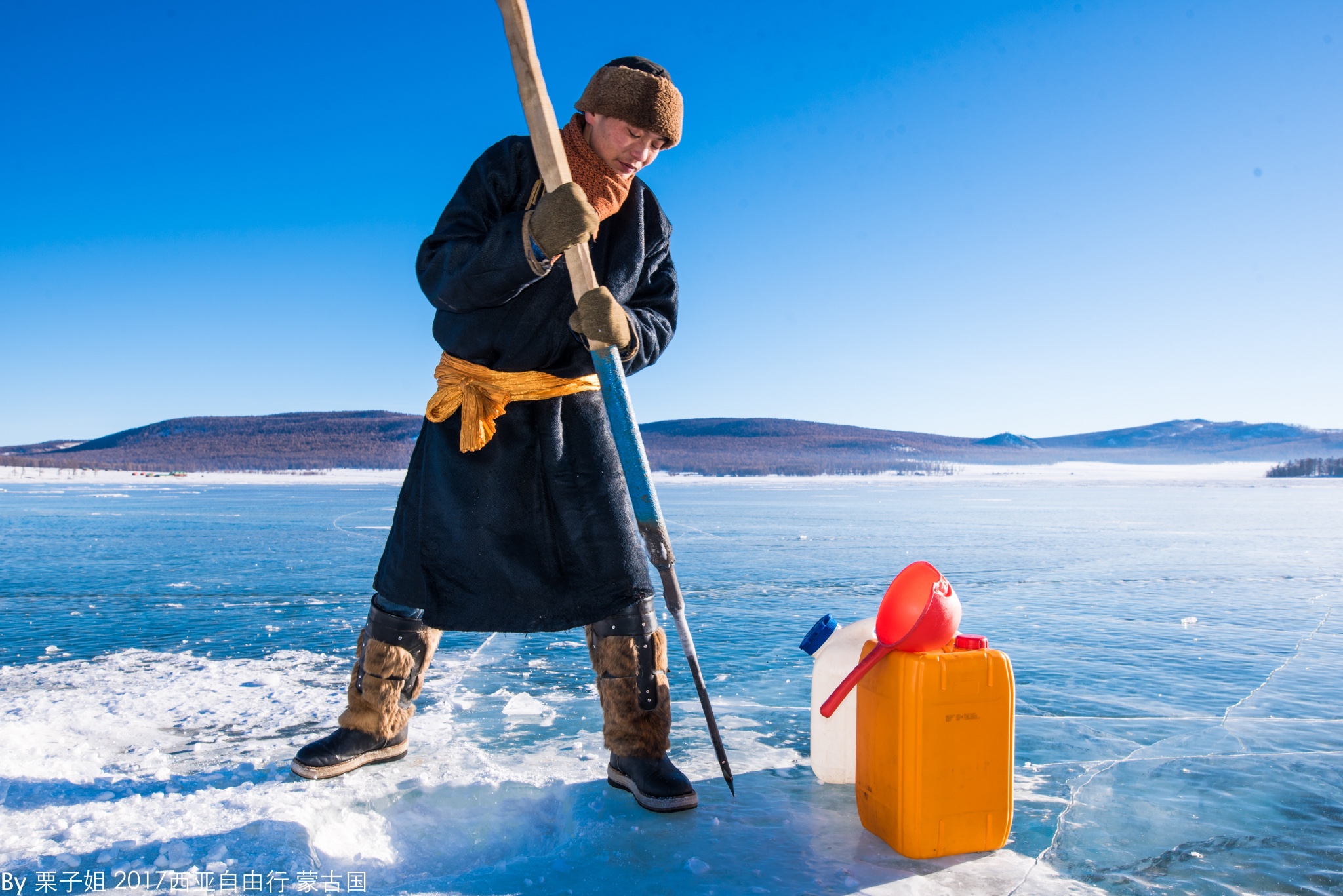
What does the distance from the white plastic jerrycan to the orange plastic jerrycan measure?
0.92ft

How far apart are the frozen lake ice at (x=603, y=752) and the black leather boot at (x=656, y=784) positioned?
3 cm

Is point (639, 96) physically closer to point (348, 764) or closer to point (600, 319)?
point (600, 319)

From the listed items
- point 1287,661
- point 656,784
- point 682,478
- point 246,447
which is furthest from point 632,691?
point 246,447

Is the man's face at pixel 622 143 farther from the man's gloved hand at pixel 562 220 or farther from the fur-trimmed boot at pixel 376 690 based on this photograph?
the fur-trimmed boot at pixel 376 690

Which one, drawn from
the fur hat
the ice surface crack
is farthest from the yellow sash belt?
the ice surface crack

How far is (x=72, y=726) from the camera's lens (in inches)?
78.7

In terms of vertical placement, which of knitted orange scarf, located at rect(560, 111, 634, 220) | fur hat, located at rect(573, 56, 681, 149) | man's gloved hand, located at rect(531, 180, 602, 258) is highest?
fur hat, located at rect(573, 56, 681, 149)

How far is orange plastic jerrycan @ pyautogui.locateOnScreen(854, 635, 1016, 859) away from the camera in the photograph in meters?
1.35

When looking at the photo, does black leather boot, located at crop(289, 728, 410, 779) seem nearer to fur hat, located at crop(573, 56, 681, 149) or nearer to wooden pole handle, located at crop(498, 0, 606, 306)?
wooden pole handle, located at crop(498, 0, 606, 306)

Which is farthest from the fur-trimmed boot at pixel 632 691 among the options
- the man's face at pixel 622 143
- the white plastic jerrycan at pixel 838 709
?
the man's face at pixel 622 143

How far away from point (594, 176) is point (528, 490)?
2.20 ft

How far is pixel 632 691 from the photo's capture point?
1.70 m

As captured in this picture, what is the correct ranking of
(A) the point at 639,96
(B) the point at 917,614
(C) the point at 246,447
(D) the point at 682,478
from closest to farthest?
1. (B) the point at 917,614
2. (A) the point at 639,96
3. (D) the point at 682,478
4. (C) the point at 246,447

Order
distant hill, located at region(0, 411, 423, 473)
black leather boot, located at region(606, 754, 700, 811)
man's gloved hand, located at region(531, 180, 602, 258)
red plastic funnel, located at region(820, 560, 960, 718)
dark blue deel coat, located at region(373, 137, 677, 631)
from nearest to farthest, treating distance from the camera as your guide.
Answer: red plastic funnel, located at region(820, 560, 960, 718), man's gloved hand, located at region(531, 180, 602, 258), black leather boot, located at region(606, 754, 700, 811), dark blue deel coat, located at region(373, 137, 677, 631), distant hill, located at region(0, 411, 423, 473)
